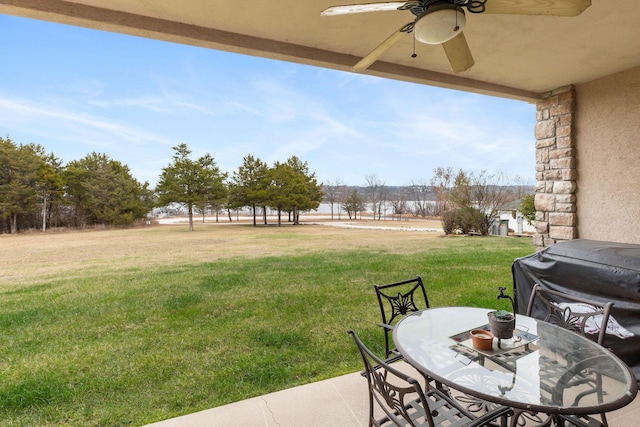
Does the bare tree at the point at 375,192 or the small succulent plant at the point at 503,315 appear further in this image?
the bare tree at the point at 375,192

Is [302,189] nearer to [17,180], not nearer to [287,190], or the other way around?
[287,190]

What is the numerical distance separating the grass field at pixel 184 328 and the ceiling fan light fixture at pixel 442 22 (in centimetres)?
208

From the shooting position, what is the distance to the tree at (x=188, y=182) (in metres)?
19.1

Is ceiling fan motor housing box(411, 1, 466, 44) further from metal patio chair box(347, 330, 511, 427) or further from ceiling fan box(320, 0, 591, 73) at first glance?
metal patio chair box(347, 330, 511, 427)

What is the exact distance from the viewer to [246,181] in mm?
22000

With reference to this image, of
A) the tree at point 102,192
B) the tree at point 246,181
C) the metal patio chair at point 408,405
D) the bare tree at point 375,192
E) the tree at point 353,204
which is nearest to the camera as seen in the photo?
the metal patio chair at point 408,405

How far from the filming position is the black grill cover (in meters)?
1.78

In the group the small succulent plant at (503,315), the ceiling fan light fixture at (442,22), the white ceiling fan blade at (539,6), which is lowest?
the small succulent plant at (503,315)

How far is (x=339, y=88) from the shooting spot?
2738cm

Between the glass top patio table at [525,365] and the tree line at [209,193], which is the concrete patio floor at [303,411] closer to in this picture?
the glass top patio table at [525,365]

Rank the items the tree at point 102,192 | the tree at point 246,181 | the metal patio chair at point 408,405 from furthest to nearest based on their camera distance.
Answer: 1. the tree at point 246,181
2. the tree at point 102,192
3. the metal patio chair at point 408,405

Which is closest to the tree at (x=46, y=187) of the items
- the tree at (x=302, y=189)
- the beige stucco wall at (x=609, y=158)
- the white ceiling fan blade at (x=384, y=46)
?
the tree at (x=302, y=189)

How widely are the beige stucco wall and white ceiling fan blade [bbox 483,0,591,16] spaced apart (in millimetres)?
2186

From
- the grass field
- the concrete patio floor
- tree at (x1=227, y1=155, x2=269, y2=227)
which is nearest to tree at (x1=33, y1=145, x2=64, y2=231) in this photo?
the grass field
